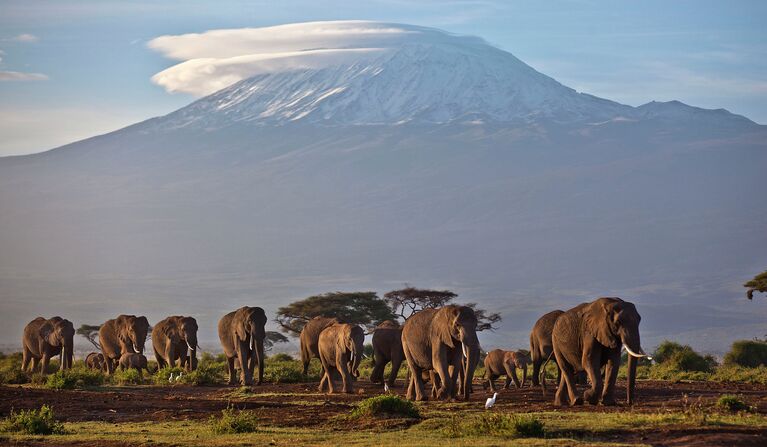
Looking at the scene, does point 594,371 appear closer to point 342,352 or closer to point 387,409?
point 387,409

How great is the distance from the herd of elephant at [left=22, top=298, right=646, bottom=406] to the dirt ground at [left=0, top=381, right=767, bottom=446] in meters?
0.54

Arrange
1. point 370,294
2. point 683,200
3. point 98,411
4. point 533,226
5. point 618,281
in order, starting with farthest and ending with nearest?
point 683,200, point 533,226, point 618,281, point 370,294, point 98,411

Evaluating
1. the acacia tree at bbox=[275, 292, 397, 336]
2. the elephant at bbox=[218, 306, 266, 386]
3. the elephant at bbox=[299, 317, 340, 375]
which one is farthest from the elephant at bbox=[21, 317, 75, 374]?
the acacia tree at bbox=[275, 292, 397, 336]

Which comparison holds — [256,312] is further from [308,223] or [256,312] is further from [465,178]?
[465,178]

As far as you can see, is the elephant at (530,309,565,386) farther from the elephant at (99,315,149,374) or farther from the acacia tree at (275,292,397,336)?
the acacia tree at (275,292,397,336)

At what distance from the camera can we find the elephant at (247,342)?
1257 inches

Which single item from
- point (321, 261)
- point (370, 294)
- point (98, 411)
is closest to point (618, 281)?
point (321, 261)

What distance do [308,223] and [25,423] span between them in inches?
6361

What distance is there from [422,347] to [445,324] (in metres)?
1.07

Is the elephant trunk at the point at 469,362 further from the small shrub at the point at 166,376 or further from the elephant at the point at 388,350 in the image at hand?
the small shrub at the point at 166,376

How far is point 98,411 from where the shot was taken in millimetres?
23828

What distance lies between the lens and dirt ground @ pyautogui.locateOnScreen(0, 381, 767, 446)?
17348 mm

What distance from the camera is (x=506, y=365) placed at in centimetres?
2908

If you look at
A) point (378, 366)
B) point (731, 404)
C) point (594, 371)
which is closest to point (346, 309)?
point (378, 366)
